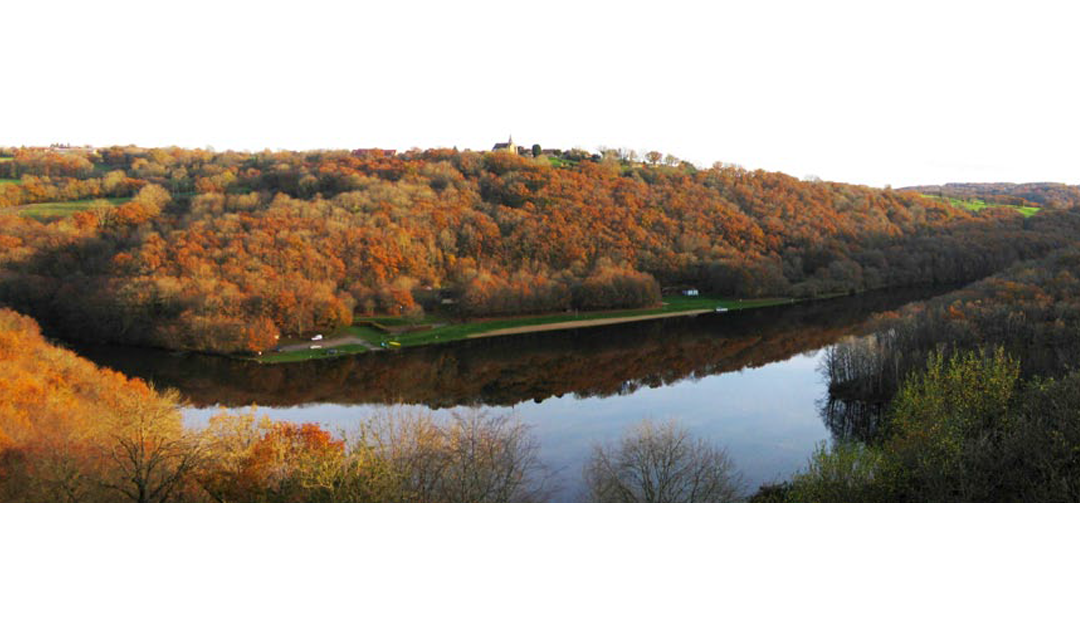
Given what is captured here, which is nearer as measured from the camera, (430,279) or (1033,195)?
(430,279)

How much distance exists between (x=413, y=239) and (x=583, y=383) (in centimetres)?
2485

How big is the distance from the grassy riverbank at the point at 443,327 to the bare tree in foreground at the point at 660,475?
19.8 m

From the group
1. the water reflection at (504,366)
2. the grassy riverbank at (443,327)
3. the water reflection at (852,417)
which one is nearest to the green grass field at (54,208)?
the water reflection at (504,366)

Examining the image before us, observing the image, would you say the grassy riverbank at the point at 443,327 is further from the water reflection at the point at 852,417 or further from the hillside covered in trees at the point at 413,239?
the water reflection at the point at 852,417

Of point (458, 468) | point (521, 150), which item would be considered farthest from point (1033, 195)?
point (458, 468)

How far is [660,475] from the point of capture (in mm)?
13141

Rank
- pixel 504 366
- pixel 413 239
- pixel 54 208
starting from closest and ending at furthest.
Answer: pixel 504 366 < pixel 54 208 < pixel 413 239

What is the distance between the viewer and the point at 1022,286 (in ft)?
75.2

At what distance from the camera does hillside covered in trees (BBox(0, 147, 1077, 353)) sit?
Answer: 113 feet

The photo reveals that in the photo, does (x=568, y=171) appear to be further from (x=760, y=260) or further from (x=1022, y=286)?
(x=1022, y=286)

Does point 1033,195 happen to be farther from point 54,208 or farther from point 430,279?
A: point 54,208

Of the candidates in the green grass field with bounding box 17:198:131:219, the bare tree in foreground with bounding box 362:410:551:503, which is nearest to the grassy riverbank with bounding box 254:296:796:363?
the bare tree in foreground with bounding box 362:410:551:503

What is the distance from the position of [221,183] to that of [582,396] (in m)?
38.3
